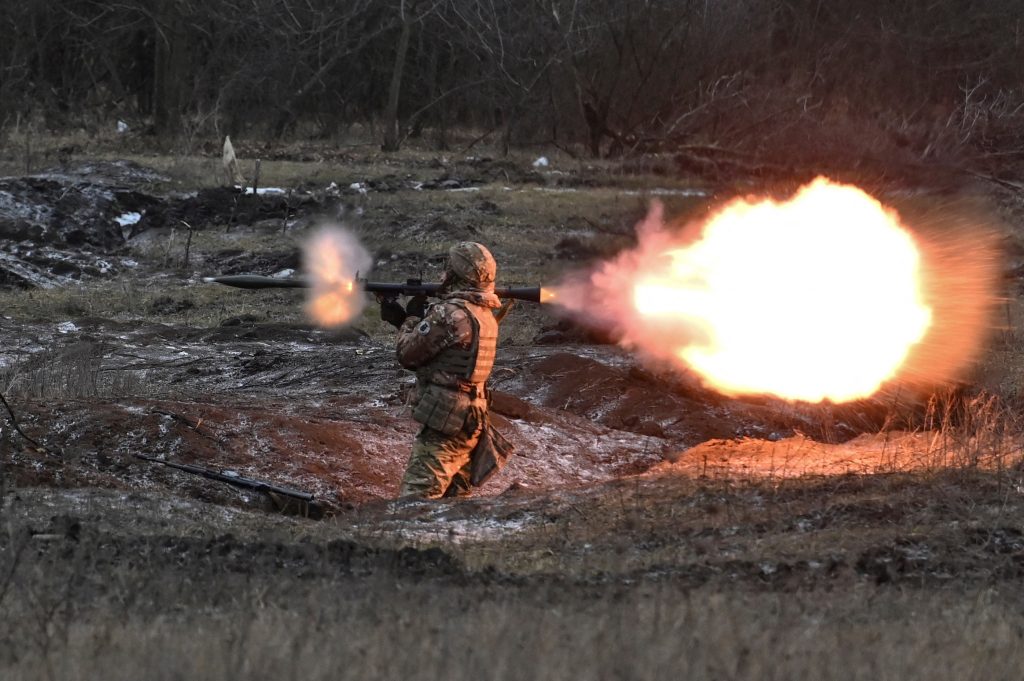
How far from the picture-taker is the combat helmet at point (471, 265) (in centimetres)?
1002

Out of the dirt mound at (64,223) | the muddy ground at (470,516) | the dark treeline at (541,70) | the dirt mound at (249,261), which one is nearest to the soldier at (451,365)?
the muddy ground at (470,516)

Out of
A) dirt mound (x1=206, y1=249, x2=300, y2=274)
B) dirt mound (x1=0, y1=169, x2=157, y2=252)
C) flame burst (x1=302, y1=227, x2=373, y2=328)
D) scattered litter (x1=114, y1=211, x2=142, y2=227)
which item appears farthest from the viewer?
scattered litter (x1=114, y1=211, x2=142, y2=227)

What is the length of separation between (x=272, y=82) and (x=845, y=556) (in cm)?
3018

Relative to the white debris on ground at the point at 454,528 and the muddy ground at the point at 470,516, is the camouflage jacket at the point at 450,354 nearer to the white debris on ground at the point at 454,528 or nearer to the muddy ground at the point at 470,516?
the muddy ground at the point at 470,516

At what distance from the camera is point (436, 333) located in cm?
993

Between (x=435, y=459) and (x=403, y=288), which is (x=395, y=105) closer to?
(x=403, y=288)

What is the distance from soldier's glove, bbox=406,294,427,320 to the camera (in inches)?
418

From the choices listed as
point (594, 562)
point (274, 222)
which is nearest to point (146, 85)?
point (274, 222)

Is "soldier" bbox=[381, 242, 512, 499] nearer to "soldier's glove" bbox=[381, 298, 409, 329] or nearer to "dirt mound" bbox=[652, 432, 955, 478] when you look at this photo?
"soldier's glove" bbox=[381, 298, 409, 329]

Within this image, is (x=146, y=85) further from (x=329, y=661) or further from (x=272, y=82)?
(x=329, y=661)

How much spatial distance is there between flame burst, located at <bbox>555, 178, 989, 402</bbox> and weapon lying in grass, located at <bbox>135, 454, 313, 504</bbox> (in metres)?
3.55

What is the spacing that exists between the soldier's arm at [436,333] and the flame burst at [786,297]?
2.86m

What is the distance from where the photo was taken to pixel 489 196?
2614 cm

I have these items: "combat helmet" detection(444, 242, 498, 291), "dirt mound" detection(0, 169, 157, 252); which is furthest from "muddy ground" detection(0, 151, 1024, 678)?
"dirt mound" detection(0, 169, 157, 252)
